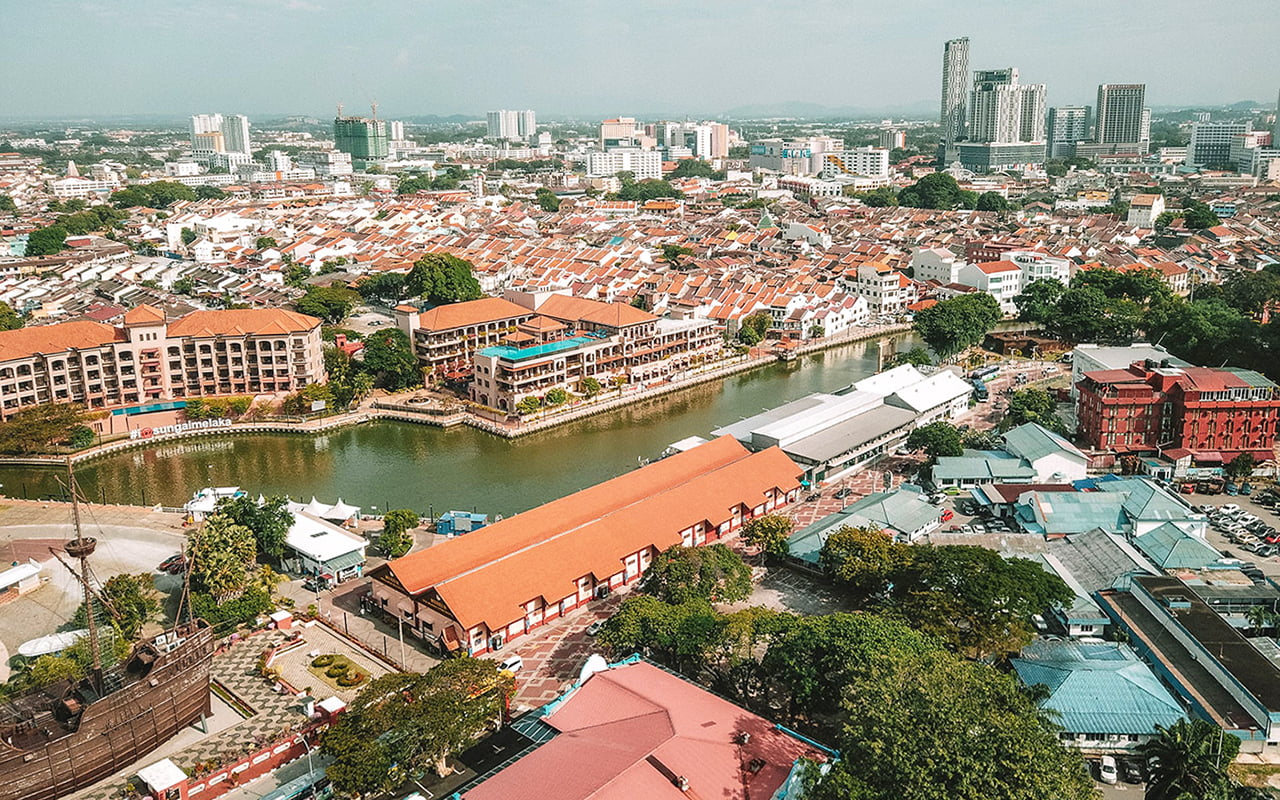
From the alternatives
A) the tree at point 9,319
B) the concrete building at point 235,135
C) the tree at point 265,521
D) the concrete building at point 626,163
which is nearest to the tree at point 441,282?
the tree at point 9,319

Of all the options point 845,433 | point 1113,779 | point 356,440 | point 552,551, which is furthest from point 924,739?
point 356,440

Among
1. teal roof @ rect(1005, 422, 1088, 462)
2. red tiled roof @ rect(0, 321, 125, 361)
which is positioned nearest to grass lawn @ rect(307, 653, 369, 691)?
teal roof @ rect(1005, 422, 1088, 462)

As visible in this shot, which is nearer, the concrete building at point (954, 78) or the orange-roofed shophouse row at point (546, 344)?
the orange-roofed shophouse row at point (546, 344)

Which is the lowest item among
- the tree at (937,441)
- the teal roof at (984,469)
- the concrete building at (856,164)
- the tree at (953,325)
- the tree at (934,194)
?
the teal roof at (984,469)

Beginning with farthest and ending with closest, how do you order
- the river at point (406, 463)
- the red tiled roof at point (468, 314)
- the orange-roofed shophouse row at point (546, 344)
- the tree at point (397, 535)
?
the red tiled roof at point (468, 314) → the orange-roofed shophouse row at point (546, 344) → the river at point (406, 463) → the tree at point (397, 535)

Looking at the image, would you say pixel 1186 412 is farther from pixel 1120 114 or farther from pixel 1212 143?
pixel 1120 114

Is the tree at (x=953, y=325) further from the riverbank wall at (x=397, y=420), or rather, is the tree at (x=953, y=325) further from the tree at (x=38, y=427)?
the tree at (x=38, y=427)

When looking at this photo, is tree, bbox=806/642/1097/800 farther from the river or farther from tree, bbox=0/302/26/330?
tree, bbox=0/302/26/330
